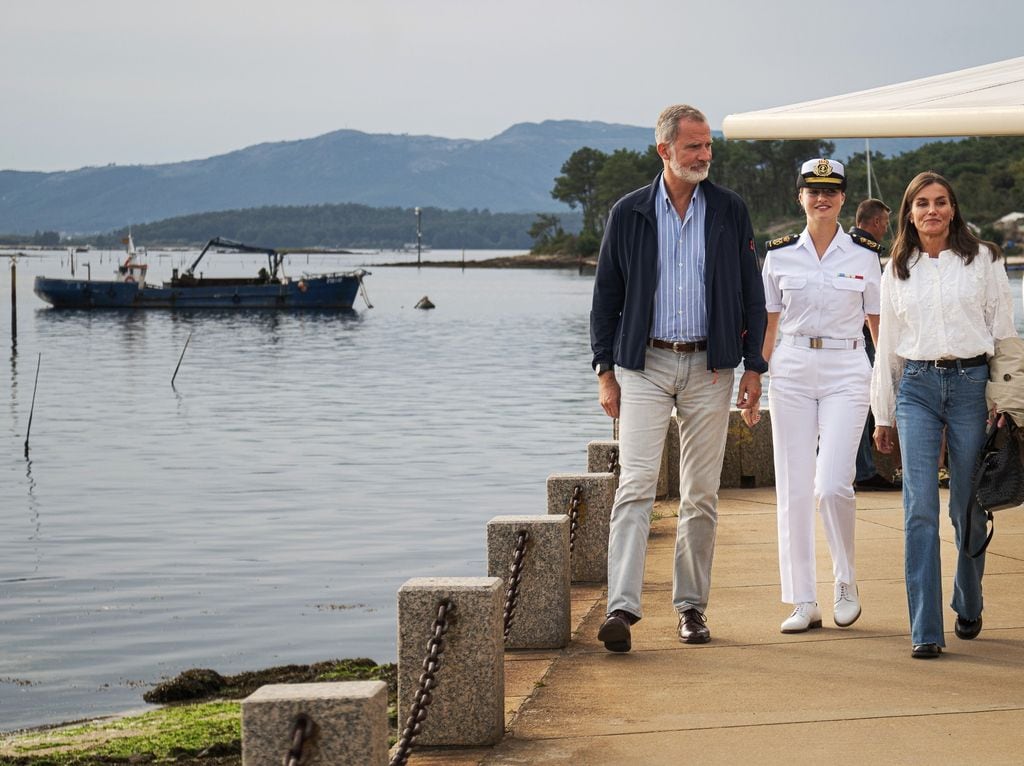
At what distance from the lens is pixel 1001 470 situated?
6.43 m

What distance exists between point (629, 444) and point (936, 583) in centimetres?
136

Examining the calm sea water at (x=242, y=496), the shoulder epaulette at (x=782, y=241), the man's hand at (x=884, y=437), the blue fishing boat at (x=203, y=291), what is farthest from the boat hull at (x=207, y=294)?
the man's hand at (x=884, y=437)

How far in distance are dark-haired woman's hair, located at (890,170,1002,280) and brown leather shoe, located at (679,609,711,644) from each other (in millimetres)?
1708

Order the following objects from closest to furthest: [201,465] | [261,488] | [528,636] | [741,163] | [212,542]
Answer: [528,636]
[212,542]
[261,488]
[201,465]
[741,163]

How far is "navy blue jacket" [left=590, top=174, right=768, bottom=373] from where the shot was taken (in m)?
6.58

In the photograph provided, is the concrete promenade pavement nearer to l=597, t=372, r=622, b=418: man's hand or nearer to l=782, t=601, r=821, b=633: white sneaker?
l=782, t=601, r=821, b=633: white sneaker

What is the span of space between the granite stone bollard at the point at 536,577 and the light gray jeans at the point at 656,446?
0.28 meters

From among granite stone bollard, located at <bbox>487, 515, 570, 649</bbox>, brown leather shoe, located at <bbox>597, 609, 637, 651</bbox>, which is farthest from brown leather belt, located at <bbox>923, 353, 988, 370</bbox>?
granite stone bollard, located at <bbox>487, 515, 570, 649</bbox>

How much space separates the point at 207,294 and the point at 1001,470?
92.7 meters

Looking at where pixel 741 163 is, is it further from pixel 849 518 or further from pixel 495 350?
pixel 849 518

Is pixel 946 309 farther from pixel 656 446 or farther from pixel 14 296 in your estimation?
pixel 14 296

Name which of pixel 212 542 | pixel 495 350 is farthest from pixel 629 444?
pixel 495 350

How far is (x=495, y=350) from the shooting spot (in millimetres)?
68188

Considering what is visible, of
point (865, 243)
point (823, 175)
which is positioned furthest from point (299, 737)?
point (865, 243)
